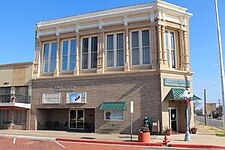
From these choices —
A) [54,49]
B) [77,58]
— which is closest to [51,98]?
[77,58]

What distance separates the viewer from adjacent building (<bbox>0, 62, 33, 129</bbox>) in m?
27.0

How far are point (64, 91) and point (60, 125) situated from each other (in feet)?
13.1

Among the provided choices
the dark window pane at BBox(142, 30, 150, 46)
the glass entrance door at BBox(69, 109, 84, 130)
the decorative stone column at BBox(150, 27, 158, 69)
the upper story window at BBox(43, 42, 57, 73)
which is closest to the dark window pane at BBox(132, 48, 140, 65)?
the dark window pane at BBox(142, 30, 150, 46)

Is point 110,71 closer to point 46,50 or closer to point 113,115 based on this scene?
point 113,115

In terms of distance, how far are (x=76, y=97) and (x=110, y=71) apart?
4.28m

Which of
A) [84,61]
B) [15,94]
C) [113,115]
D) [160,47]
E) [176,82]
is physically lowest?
[113,115]

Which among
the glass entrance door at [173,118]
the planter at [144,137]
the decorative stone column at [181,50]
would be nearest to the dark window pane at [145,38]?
the decorative stone column at [181,50]

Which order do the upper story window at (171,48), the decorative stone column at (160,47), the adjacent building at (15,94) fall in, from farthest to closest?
the adjacent building at (15,94) → the upper story window at (171,48) → the decorative stone column at (160,47)

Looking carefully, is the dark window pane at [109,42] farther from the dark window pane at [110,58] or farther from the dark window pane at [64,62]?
the dark window pane at [64,62]

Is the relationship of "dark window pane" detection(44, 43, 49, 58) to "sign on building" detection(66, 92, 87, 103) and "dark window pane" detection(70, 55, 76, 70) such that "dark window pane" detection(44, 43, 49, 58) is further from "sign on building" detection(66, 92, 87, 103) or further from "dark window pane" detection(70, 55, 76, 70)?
"sign on building" detection(66, 92, 87, 103)

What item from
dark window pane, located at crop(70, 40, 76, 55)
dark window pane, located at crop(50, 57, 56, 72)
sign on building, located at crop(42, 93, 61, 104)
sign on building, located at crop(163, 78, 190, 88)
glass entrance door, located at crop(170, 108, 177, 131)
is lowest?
glass entrance door, located at crop(170, 108, 177, 131)

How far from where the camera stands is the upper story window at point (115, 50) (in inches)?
972

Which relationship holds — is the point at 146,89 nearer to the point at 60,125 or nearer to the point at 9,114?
the point at 60,125

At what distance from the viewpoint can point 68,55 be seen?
2689cm
